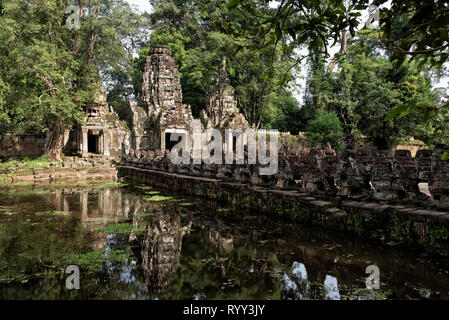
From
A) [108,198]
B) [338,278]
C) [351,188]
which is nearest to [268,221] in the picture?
[351,188]

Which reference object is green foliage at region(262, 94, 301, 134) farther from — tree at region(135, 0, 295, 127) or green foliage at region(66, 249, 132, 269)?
green foliage at region(66, 249, 132, 269)

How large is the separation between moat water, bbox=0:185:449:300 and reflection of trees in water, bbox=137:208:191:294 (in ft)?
0.05

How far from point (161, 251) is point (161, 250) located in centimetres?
5

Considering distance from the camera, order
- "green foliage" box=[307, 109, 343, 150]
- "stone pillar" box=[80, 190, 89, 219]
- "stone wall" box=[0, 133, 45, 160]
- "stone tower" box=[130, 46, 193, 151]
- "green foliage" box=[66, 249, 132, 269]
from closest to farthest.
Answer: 1. "green foliage" box=[66, 249, 132, 269]
2. "stone pillar" box=[80, 190, 89, 219]
3. "stone wall" box=[0, 133, 45, 160]
4. "green foliage" box=[307, 109, 343, 150]
5. "stone tower" box=[130, 46, 193, 151]

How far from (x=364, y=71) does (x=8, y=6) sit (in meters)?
25.0

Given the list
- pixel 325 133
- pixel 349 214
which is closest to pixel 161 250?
pixel 349 214

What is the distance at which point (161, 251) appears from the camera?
15.8 ft

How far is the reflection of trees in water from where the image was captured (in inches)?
148

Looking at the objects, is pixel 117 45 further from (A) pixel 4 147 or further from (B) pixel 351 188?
(B) pixel 351 188

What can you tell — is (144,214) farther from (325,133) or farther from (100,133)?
(100,133)

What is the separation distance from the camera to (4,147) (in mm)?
21672

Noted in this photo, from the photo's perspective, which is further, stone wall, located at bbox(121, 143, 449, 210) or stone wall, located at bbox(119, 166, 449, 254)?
stone wall, located at bbox(121, 143, 449, 210)

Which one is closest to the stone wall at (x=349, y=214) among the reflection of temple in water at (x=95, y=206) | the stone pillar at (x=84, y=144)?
the reflection of temple in water at (x=95, y=206)

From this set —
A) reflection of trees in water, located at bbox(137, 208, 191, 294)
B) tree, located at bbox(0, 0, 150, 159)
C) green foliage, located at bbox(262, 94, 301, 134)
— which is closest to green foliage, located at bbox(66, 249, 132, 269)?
reflection of trees in water, located at bbox(137, 208, 191, 294)
